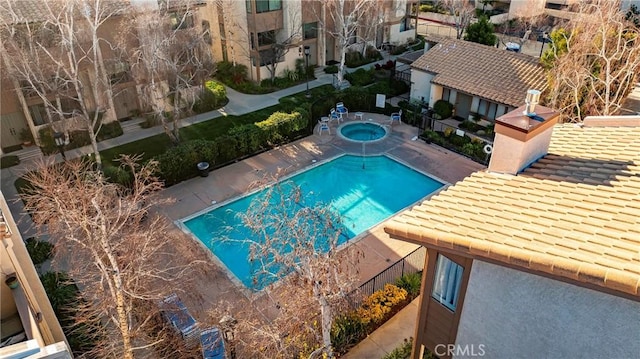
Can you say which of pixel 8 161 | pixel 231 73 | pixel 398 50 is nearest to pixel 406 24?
pixel 398 50

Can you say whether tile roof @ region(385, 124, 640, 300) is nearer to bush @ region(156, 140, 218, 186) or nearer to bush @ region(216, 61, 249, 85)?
bush @ region(156, 140, 218, 186)

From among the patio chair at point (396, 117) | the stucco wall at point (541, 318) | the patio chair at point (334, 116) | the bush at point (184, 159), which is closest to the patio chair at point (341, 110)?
the patio chair at point (334, 116)

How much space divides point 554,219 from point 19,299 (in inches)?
439

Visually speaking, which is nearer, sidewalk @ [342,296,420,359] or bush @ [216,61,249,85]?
sidewalk @ [342,296,420,359]

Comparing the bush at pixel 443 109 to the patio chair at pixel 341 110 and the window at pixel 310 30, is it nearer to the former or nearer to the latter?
the patio chair at pixel 341 110

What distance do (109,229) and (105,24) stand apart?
1928 centimetres

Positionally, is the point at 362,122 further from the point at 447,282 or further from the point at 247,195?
the point at 447,282

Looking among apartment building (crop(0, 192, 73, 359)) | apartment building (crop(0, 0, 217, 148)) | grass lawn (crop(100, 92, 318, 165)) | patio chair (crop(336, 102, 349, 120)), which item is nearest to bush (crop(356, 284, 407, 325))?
apartment building (crop(0, 192, 73, 359))

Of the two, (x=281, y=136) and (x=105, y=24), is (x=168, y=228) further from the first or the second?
(x=105, y=24)

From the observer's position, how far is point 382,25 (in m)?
43.0

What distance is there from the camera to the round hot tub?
28736 millimetres

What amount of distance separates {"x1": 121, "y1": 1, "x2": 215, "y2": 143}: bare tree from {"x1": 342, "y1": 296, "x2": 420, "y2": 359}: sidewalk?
16436 millimetres

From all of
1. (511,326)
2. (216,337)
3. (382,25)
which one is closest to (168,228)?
(216,337)

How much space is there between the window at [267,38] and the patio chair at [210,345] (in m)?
26.6
